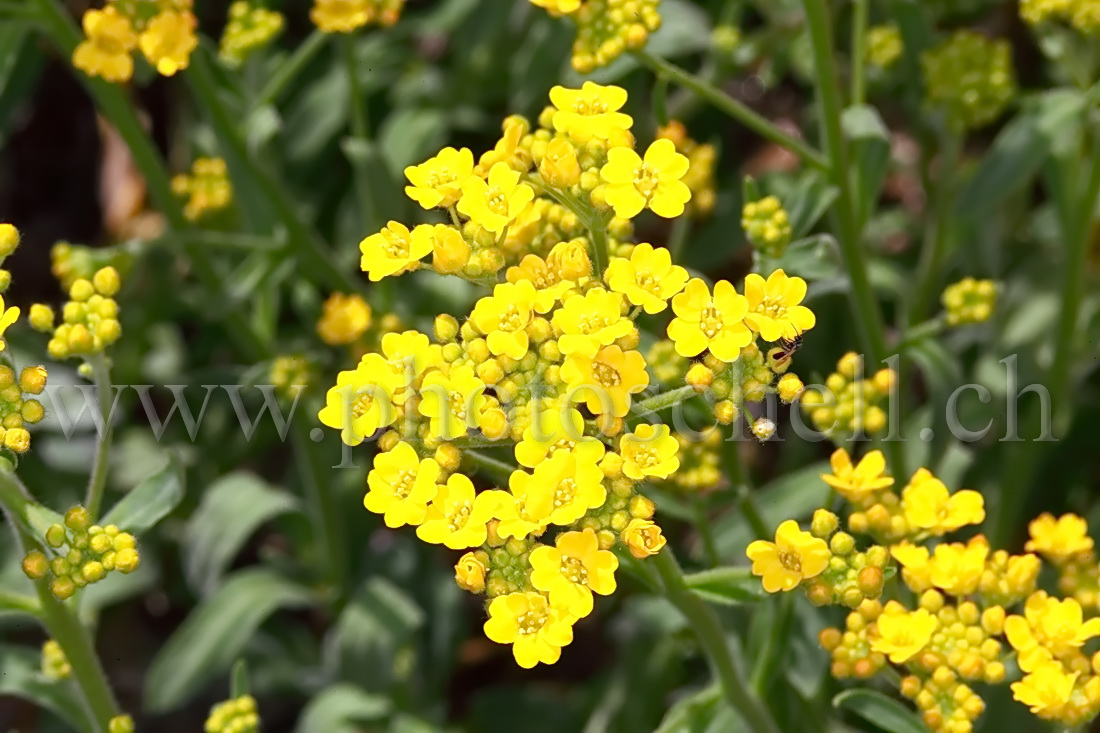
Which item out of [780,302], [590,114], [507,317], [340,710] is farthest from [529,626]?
[340,710]

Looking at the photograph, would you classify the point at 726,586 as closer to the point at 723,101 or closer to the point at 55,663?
the point at 723,101

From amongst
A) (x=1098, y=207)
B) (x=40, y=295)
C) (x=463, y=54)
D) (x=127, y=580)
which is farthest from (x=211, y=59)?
(x=1098, y=207)

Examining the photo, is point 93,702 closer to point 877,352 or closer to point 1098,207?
point 877,352

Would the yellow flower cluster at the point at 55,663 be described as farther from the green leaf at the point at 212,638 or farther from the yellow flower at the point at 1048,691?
the yellow flower at the point at 1048,691

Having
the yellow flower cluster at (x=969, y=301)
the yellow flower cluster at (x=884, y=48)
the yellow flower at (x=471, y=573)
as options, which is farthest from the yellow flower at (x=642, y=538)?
the yellow flower cluster at (x=884, y=48)

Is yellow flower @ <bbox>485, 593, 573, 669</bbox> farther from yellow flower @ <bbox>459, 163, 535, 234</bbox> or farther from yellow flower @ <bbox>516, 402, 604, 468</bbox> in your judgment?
yellow flower @ <bbox>459, 163, 535, 234</bbox>
